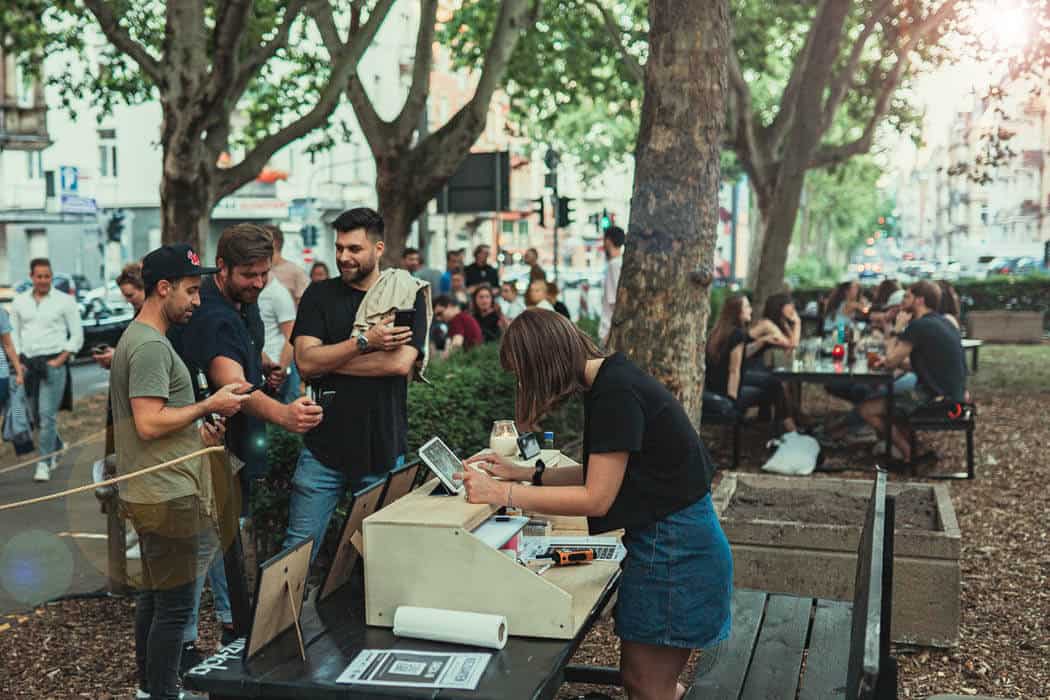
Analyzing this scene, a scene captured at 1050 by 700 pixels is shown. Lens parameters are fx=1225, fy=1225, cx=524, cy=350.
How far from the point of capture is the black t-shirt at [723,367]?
10.3 m

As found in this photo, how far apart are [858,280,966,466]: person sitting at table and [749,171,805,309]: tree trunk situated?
7.28 metres

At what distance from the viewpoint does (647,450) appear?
348 centimetres

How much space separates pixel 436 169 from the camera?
500 inches

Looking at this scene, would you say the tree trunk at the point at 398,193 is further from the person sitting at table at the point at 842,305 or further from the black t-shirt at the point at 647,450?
the black t-shirt at the point at 647,450

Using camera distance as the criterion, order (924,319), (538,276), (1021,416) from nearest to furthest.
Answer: (924,319), (538,276), (1021,416)

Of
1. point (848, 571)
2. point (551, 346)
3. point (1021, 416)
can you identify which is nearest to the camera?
point (551, 346)

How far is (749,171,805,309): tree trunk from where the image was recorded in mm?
17688

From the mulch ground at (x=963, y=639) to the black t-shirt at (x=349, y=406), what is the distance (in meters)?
1.28

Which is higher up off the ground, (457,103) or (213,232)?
(457,103)

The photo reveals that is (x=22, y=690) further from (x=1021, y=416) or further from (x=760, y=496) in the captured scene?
(x=1021, y=416)

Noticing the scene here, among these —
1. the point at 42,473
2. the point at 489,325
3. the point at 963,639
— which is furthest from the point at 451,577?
the point at 489,325

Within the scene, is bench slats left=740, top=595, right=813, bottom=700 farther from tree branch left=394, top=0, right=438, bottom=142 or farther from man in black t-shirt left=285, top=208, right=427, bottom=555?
tree branch left=394, top=0, right=438, bottom=142

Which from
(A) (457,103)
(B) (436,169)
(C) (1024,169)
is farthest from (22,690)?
(C) (1024,169)

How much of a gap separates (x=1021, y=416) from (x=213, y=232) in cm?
3885
